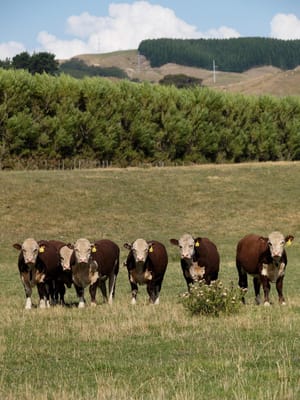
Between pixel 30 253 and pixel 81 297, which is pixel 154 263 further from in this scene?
pixel 30 253

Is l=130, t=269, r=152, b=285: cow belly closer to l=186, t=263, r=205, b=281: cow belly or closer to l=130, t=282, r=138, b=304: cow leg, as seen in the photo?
l=130, t=282, r=138, b=304: cow leg

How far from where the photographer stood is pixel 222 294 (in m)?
16.8

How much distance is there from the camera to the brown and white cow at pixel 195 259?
69.5 feet

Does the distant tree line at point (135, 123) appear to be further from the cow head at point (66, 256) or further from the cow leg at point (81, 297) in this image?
the cow leg at point (81, 297)

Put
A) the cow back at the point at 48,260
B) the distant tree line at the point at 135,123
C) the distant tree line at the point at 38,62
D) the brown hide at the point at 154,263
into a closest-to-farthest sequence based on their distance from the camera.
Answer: the cow back at the point at 48,260
the brown hide at the point at 154,263
the distant tree line at the point at 135,123
the distant tree line at the point at 38,62

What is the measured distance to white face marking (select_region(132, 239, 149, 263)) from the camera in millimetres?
21188

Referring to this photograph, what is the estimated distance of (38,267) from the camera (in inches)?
825

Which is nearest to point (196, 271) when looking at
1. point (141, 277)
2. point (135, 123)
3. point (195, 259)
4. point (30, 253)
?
point (195, 259)

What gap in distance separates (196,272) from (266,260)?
193 centimetres

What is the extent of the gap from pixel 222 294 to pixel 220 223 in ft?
106

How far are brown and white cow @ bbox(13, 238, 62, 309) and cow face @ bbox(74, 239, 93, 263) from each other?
0.84 meters

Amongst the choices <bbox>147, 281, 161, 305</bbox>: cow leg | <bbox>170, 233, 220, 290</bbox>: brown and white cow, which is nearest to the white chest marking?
<bbox>170, 233, 220, 290</bbox>: brown and white cow

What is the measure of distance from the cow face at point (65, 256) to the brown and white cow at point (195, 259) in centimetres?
280

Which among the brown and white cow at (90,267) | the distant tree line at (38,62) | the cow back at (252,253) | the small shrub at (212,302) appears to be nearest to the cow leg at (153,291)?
the brown and white cow at (90,267)
